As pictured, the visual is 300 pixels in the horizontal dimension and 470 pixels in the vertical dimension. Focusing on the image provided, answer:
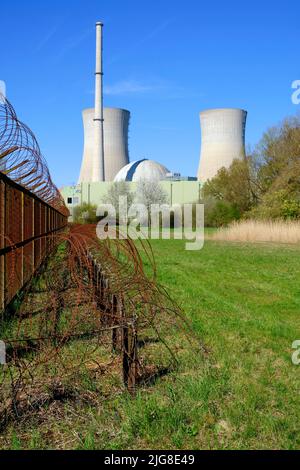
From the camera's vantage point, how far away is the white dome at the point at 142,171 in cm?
6300

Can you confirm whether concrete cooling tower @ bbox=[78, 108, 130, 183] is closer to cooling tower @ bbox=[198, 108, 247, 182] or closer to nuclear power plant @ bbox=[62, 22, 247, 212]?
nuclear power plant @ bbox=[62, 22, 247, 212]

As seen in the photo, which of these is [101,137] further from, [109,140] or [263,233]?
[263,233]

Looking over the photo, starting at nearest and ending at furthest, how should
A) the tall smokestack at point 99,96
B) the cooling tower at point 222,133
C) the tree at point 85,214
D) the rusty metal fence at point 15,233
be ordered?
the rusty metal fence at point 15,233
the tree at point 85,214
the cooling tower at point 222,133
the tall smokestack at point 99,96

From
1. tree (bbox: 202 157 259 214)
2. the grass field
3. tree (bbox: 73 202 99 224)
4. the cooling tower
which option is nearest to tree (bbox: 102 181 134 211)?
tree (bbox: 73 202 99 224)

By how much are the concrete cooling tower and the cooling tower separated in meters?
9.21

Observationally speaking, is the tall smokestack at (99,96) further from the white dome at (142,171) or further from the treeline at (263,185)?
the treeline at (263,185)

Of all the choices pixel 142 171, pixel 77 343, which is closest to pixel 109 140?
pixel 142 171

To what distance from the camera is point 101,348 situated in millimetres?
4488

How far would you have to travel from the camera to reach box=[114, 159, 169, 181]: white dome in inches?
2480

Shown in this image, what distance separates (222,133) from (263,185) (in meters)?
14.7

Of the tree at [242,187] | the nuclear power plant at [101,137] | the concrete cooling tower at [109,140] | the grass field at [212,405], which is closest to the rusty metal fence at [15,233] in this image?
the grass field at [212,405]

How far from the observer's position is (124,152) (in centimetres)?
6156

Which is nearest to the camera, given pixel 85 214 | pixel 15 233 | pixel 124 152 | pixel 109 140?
pixel 15 233
